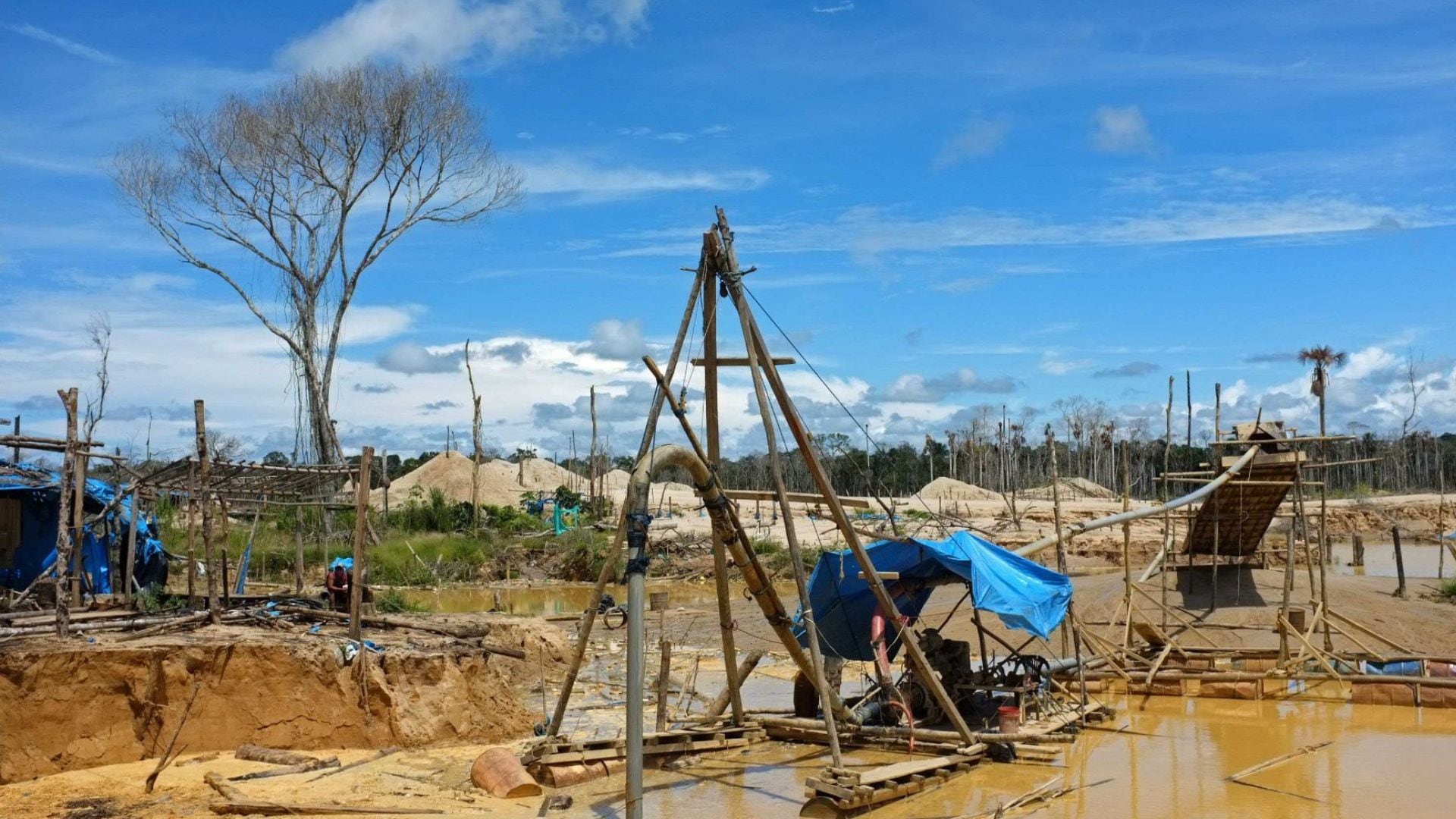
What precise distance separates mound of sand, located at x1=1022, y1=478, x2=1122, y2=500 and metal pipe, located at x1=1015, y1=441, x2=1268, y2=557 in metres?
32.7

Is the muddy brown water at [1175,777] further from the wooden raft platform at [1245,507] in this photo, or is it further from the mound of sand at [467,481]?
the mound of sand at [467,481]

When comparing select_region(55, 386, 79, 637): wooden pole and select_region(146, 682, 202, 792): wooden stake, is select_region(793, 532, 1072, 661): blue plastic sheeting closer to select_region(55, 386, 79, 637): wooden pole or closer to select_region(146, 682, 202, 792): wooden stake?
select_region(146, 682, 202, 792): wooden stake

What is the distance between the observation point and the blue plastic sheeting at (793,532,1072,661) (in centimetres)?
1194

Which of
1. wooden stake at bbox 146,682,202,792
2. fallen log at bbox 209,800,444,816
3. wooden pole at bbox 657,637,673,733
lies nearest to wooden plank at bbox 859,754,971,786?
wooden pole at bbox 657,637,673,733

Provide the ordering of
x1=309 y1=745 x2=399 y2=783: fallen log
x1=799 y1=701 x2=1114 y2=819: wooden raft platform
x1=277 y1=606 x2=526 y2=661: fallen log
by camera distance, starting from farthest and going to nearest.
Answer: x1=277 y1=606 x2=526 y2=661: fallen log → x1=309 y1=745 x2=399 y2=783: fallen log → x1=799 y1=701 x2=1114 y2=819: wooden raft platform

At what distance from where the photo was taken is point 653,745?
36.6ft

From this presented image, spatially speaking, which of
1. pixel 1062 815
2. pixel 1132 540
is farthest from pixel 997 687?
pixel 1132 540

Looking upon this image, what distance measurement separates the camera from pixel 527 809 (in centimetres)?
960

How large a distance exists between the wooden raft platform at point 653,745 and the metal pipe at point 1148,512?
4688 millimetres

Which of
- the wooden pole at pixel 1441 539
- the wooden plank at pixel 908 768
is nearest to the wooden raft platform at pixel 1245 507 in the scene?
the wooden pole at pixel 1441 539

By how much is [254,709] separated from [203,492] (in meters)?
2.43

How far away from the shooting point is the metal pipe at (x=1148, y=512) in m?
15.5

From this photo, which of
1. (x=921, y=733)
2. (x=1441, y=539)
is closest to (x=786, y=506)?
(x=921, y=733)

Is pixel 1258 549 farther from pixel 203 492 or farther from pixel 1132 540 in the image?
pixel 203 492
